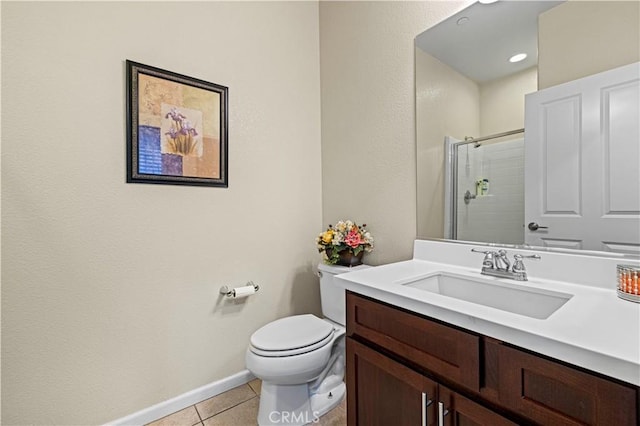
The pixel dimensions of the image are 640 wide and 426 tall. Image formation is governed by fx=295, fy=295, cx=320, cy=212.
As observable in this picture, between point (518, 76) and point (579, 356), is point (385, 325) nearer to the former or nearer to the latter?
point (579, 356)

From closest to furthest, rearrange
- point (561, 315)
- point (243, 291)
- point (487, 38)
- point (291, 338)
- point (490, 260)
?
point (561, 315)
point (490, 260)
point (487, 38)
point (291, 338)
point (243, 291)

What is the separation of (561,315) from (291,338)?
41.1 inches

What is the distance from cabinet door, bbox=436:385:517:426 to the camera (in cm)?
68

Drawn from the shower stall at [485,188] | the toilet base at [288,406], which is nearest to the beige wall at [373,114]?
the shower stall at [485,188]

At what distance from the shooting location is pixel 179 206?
5.12 ft

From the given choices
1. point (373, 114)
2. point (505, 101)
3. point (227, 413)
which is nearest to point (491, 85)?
point (505, 101)

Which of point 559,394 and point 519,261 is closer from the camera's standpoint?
point 559,394

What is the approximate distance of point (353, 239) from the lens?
5.61 feet

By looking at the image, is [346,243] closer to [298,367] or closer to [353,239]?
[353,239]

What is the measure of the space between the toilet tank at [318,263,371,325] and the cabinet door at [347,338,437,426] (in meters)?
0.61

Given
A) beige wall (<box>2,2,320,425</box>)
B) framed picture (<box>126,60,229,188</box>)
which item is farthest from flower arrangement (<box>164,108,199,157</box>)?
beige wall (<box>2,2,320,425</box>)

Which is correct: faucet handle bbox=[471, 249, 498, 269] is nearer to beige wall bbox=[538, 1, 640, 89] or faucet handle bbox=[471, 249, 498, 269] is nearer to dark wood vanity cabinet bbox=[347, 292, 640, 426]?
dark wood vanity cabinet bbox=[347, 292, 640, 426]

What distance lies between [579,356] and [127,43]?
1964mm

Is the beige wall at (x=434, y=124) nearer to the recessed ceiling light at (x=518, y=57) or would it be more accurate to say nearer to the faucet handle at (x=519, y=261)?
the recessed ceiling light at (x=518, y=57)
